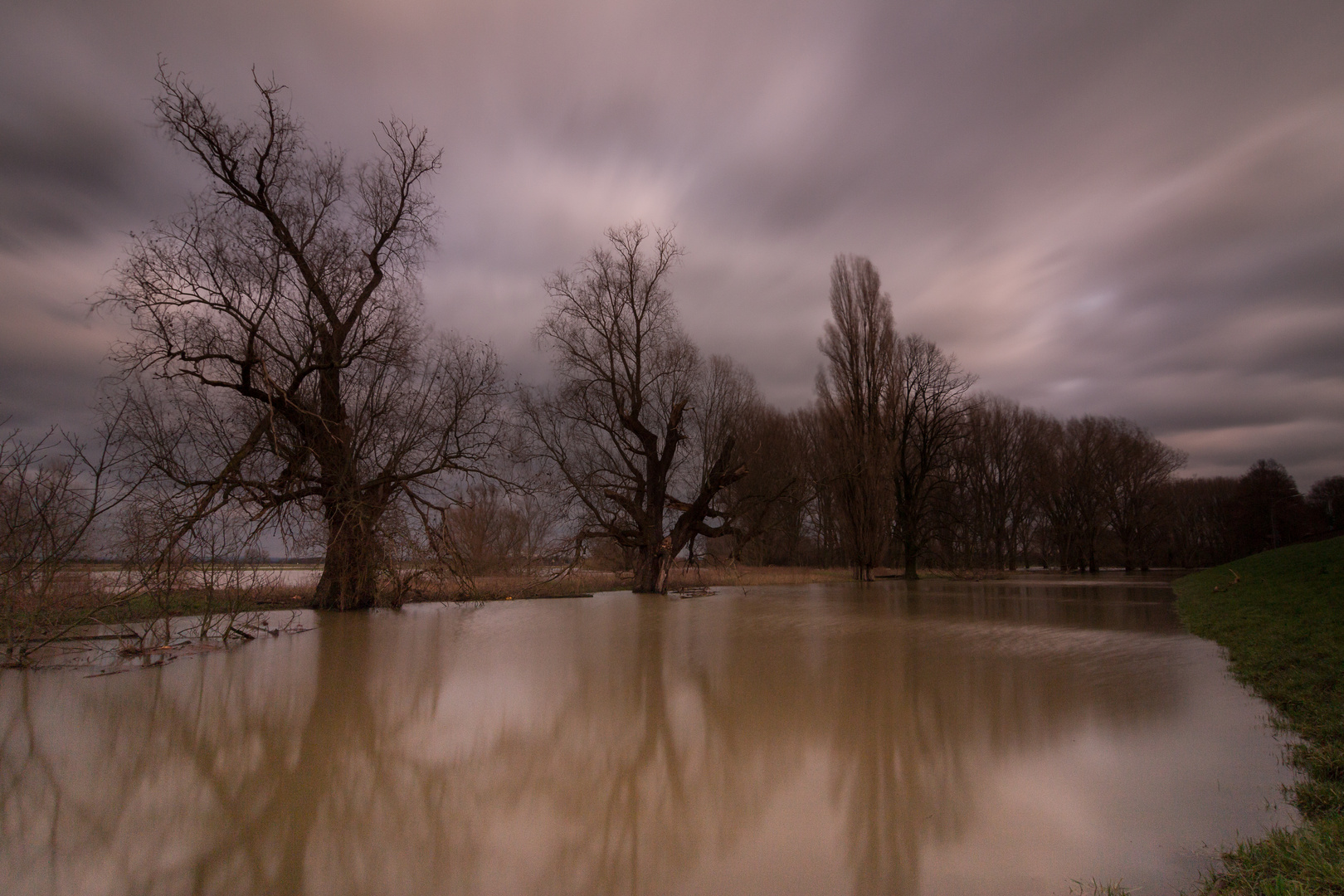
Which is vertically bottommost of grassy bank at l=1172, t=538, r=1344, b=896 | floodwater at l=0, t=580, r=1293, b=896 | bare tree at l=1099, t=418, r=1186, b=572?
floodwater at l=0, t=580, r=1293, b=896

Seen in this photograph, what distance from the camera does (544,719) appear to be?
5184 mm

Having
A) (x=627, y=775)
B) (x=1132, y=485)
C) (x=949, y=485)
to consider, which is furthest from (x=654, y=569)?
(x=1132, y=485)

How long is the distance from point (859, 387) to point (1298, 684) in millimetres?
24834

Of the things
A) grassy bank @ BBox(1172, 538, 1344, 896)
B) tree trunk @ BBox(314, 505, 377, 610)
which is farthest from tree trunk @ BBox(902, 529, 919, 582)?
tree trunk @ BBox(314, 505, 377, 610)

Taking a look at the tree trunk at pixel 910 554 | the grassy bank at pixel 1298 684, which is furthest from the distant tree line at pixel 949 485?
the grassy bank at pixel 1298 684

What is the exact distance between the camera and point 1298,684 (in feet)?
18.7

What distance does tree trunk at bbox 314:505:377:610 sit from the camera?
12.2 m

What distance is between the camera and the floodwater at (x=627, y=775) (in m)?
2.75

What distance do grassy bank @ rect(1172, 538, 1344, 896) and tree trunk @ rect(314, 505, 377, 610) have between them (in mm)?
12015

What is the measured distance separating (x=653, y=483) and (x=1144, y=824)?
1846 centimetres

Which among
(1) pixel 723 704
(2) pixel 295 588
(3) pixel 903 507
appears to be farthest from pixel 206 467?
(3) pixel 903 507

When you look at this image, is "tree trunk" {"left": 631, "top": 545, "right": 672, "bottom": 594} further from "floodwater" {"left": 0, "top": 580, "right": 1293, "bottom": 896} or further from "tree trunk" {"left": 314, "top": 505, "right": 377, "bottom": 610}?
"floodwater" {"left": 0, "top": 580, "right": 1293, "bottom": 896}

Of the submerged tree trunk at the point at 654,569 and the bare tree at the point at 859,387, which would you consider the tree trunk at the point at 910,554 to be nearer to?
the bare tree at the point at 859,387

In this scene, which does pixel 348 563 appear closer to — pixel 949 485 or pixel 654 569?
pixel 654 569
